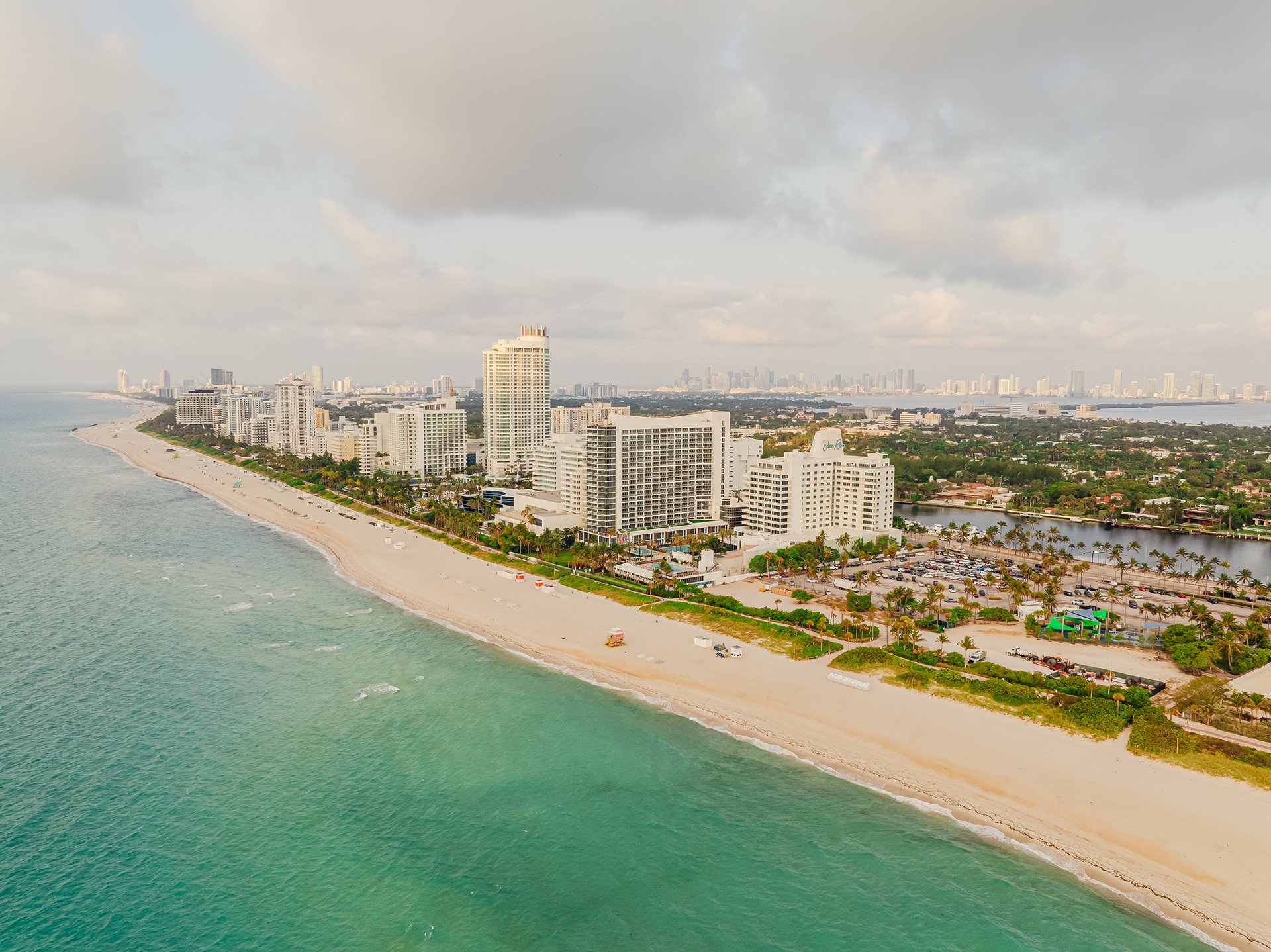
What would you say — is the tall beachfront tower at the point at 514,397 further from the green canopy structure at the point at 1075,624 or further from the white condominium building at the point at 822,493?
the green canopy structure at the point at 1075,624

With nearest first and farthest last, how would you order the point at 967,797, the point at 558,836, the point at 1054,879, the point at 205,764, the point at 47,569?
1. the point at 1054,879
2. the point at 558,836
3. the point at 967,797
4. the point at 205,764
5. the point at 47,569

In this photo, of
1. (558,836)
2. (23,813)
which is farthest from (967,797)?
(23,813)

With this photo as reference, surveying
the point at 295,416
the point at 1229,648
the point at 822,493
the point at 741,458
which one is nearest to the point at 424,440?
the point at 741,458

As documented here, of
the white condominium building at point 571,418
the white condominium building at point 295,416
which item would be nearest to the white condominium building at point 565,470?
the white condominium building at point 571,418

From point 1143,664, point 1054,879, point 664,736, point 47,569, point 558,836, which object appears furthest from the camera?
point 47,569

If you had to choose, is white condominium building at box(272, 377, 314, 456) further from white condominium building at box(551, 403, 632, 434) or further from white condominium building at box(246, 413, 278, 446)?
white condominium building at box(551, 403, 632, 434)

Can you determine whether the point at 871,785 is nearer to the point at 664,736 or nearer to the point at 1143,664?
the point at 664,736

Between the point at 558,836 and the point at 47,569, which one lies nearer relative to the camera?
the point at 558,836
